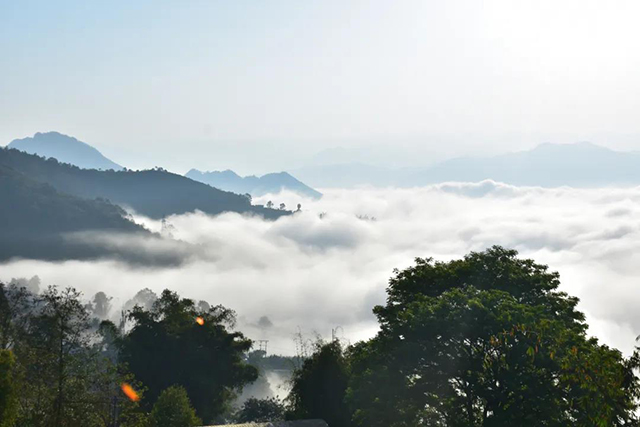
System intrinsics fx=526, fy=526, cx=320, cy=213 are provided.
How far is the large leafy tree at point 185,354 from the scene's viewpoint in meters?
56.8

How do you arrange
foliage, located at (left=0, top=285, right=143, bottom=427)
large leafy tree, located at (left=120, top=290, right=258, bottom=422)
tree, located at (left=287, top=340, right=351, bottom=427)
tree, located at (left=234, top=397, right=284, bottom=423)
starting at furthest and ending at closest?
tree, located at (left=234, top=397, right=284, bottom=423)
large leafy tree, located at (left=120, top=290, right=258, bottom=422)
tree, located at (left=287, top=340, right=351, bottom=427)
foliage, located at (left=0, top=285, right=143, bottom=427)

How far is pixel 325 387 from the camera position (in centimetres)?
4484

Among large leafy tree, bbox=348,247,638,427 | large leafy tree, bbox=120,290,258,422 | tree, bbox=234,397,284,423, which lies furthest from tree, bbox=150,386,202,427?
tree, bbox=234,397,284,423

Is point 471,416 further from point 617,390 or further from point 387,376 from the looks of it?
point 617,390

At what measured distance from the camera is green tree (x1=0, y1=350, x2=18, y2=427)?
2314cm

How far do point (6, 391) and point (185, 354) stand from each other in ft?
114

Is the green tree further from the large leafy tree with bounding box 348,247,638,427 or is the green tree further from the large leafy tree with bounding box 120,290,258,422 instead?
the large leafy tree with bounding box 120,290,258,422

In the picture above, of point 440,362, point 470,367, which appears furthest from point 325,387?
point 470,367

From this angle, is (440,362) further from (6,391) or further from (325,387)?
(325,387)

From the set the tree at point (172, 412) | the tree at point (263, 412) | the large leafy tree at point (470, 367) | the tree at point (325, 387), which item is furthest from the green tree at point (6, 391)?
the tree at point (263, 412)

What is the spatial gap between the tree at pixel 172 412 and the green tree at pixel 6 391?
1839cm

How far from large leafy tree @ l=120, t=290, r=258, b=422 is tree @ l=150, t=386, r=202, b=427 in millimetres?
14411

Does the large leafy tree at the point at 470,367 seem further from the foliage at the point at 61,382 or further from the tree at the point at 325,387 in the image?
the foliage at the point at 61,382

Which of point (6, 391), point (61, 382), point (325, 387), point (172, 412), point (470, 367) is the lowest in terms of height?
point (172, 412)
